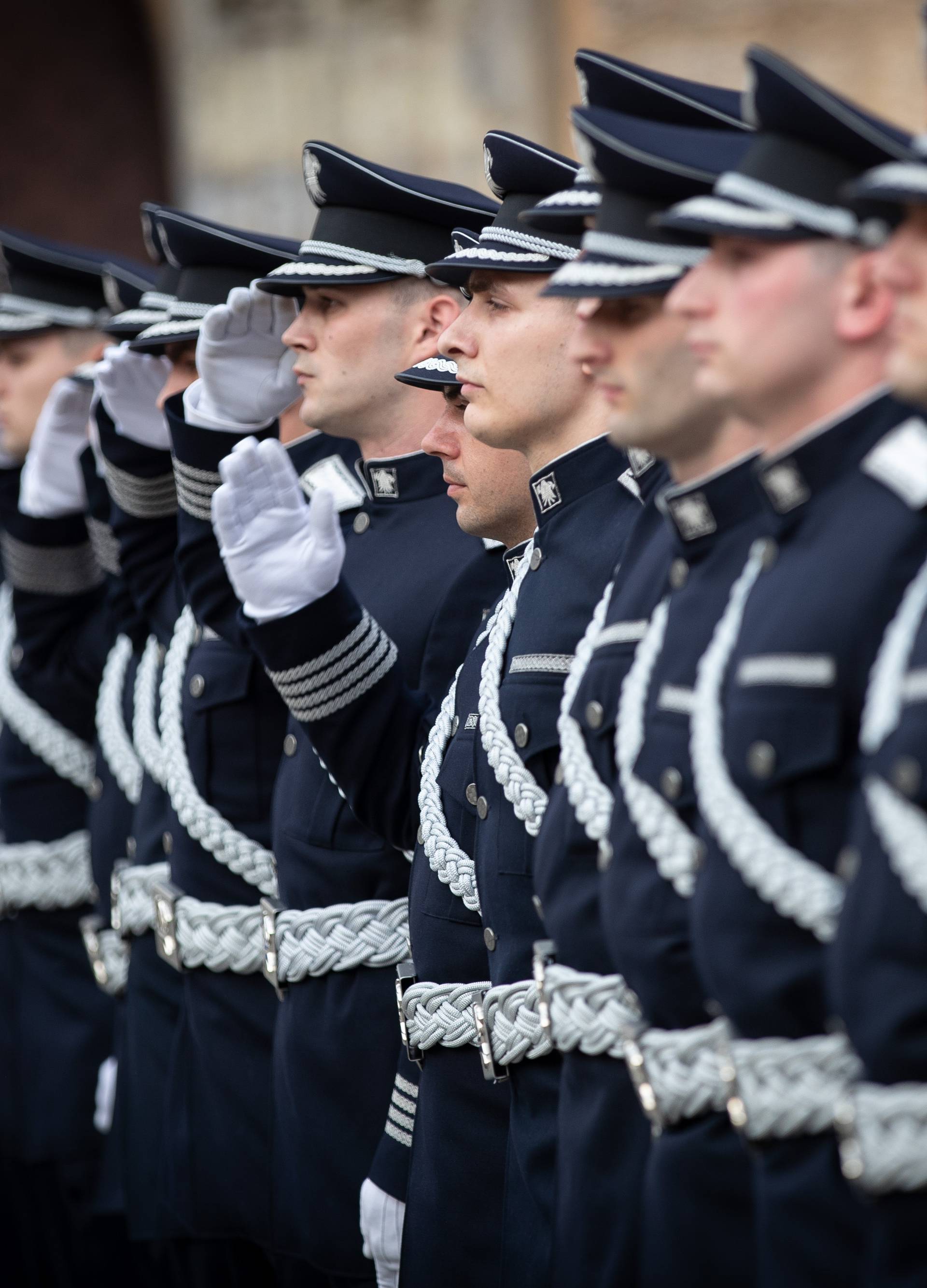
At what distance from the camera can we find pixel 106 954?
4996 mm

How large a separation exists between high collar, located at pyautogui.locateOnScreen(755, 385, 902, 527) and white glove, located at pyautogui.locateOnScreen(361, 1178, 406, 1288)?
5.62 feet

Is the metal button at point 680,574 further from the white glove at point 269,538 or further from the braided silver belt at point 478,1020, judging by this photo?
the white glove at point 269,538

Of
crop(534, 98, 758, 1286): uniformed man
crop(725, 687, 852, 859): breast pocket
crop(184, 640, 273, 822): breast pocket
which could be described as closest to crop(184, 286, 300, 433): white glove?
crop(184, 640, 273, 822): breast pocket

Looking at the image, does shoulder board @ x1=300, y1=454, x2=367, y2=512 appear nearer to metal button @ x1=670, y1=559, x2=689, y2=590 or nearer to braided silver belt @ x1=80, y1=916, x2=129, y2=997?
braided silver belt @ x1=80, y1=916, x2=129, y2=997

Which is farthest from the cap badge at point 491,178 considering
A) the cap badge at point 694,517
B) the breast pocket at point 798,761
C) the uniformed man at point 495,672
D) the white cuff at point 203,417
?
the breast pocket at point 798,761

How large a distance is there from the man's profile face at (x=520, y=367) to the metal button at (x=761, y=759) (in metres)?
1.12

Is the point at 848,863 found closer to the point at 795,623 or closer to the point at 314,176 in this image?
the point at 795,623

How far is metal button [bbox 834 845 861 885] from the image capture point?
197 cm

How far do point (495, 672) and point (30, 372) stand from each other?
9.05 ft

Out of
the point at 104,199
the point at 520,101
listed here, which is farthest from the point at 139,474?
the point at 104,199

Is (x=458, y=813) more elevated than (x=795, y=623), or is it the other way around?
(x=795, y=623)

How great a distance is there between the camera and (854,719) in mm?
2088

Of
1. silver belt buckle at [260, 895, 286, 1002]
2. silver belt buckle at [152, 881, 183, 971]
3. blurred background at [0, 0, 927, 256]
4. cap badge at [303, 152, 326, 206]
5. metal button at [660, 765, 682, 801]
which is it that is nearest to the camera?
metal button at [660, 765, 682, 801]

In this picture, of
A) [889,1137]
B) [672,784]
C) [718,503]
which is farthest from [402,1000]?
[889,1137]
